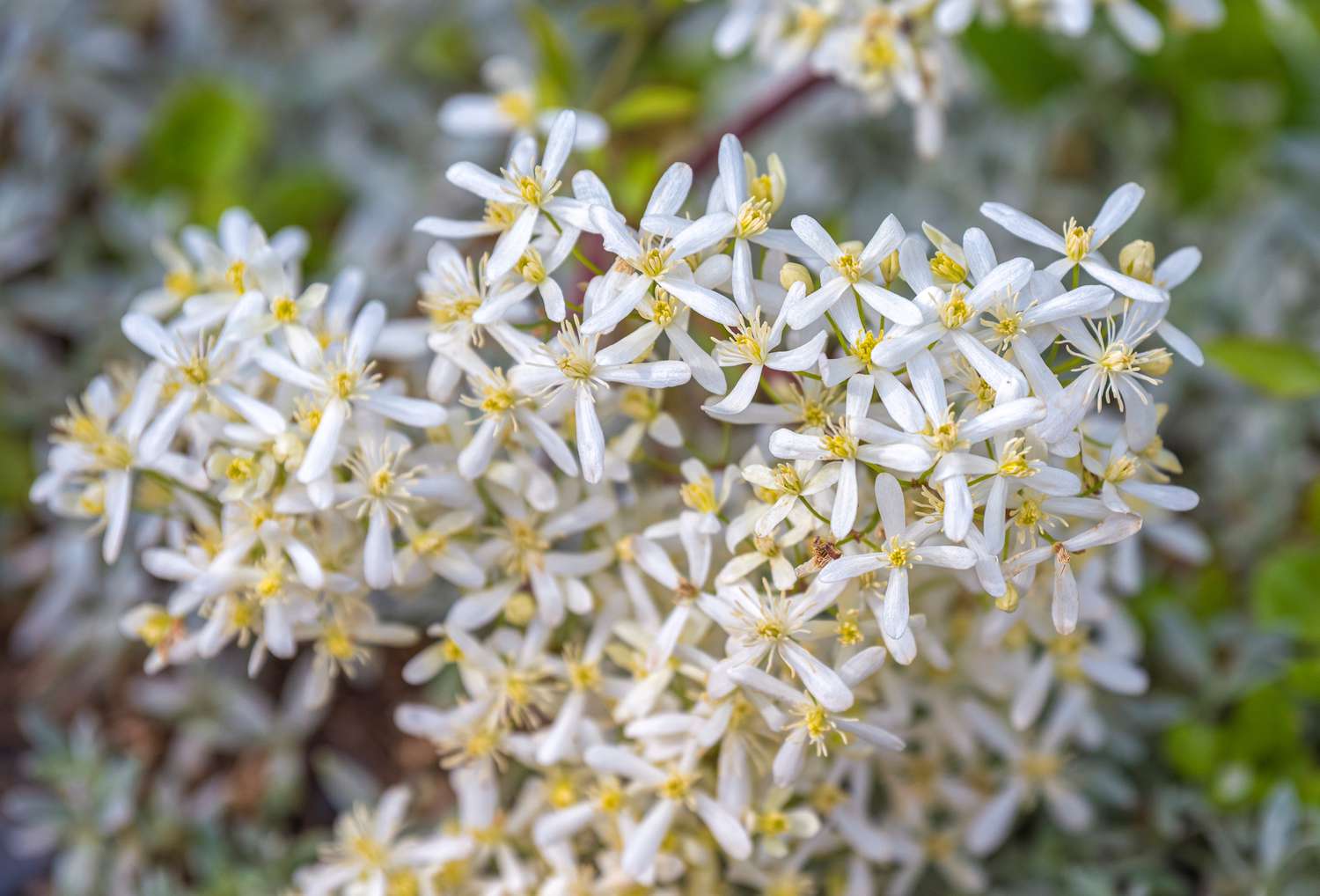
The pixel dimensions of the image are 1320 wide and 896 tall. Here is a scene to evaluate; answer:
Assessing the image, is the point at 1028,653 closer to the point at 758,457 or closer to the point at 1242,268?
the point at 758,457

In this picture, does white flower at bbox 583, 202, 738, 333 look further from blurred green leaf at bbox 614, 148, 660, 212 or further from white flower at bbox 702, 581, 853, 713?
blurred green leaf at bbox 614, 148, 660, 212

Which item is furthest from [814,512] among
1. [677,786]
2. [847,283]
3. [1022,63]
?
[1022,63]

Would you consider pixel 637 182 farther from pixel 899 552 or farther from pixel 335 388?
pixel 899 552

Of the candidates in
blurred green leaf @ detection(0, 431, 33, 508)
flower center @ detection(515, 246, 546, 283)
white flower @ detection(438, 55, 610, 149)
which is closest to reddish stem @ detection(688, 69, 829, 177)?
white flower @ detection(438, 55, 610, 149)

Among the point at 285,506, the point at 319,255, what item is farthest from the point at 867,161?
the point at 285,506

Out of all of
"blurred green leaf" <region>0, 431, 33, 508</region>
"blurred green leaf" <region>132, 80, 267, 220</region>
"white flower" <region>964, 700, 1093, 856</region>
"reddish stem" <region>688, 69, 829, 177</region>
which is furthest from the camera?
"blurred green leaf" <region>132, 80, 267, 220</region>

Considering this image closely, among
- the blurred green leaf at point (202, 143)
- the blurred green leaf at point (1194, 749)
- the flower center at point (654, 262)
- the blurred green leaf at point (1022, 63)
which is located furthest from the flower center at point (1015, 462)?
the blurred green leaf at point (202, 143)
